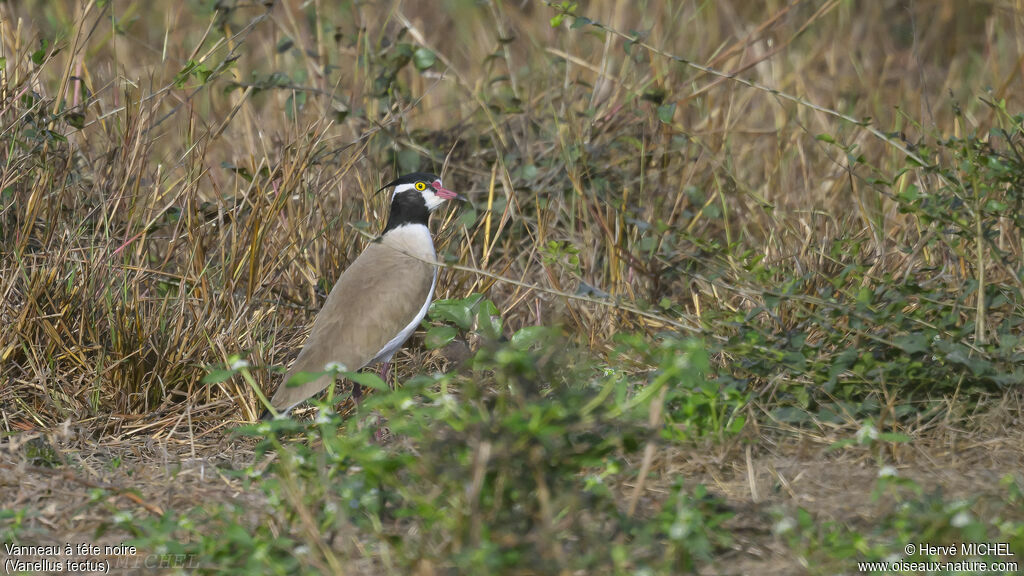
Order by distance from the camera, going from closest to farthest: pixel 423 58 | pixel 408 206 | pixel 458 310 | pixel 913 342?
pixel 913 342, pixel 458 310, pixel 408 206, pixel 423 58

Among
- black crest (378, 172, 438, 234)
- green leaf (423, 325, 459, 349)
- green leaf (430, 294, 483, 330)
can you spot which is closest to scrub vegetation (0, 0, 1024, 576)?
green leaf (423, 325, 459, 349)

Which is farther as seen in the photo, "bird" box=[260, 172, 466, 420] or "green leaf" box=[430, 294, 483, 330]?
"bird" box=[260, 172, 466, 420]

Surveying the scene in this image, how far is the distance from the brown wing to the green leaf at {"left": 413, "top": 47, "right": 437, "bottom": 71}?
3.84ft

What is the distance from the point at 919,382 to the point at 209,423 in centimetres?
239

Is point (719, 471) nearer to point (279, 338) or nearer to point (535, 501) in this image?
point (535, 501)

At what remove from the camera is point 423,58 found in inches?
218

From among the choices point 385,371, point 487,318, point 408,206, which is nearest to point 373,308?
point 385,371

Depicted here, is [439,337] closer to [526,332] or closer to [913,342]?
[526,332]

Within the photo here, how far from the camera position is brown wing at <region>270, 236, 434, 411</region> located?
4395 millimetres

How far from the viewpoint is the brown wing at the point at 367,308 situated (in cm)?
439

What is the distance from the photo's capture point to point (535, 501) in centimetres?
271

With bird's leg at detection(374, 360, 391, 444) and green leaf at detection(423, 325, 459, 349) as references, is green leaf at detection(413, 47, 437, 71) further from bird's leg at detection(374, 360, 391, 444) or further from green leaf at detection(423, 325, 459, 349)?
green leaf at detection(423, 325, 459, 349)

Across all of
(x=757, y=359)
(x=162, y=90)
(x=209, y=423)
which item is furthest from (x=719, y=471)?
(x=162, y=90)

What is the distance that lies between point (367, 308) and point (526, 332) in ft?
3.14
